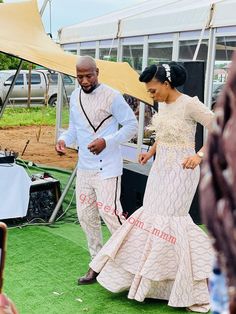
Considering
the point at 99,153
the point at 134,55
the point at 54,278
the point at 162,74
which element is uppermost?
the point at 134,55

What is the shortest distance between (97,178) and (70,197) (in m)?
3.51

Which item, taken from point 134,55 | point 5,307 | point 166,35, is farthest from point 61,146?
point 134,55

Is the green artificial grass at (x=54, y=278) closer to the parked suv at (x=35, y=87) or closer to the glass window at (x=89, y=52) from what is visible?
the glass window at (x=89, y=52)

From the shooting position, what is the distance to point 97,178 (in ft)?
14.8

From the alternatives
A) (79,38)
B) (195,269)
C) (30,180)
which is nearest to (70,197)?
(30,180)

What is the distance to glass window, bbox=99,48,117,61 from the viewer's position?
1137 centimetres

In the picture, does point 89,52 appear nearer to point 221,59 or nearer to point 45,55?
point 221,59

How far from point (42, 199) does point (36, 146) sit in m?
8.06

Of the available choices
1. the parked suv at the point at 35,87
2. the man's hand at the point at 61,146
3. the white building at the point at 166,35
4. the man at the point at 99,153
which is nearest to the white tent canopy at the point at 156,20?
the white building at the point at 166,35

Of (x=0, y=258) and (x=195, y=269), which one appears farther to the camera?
(x=195, y=269)

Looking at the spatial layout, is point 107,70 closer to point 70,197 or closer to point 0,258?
point 70,197

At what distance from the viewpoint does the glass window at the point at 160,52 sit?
9620 millimetres

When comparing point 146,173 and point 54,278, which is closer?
point 54,278

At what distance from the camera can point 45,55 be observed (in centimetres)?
586
